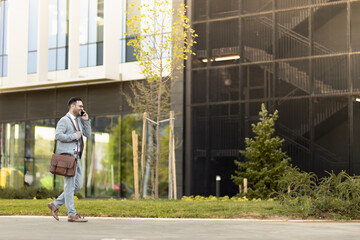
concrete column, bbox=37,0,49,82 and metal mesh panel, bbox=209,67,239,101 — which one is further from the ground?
concrete column, bbox=37,0,49,82

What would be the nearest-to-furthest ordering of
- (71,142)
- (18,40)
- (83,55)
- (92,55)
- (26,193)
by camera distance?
(71,142) → (26,193) → (92,55) → (83,55) → (18,40)

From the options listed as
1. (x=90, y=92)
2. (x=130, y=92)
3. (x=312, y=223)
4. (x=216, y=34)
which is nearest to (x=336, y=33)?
(x=216, y=34)

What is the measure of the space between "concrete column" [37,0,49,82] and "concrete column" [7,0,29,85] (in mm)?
1236

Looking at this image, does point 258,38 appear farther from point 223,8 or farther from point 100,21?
point 100,21

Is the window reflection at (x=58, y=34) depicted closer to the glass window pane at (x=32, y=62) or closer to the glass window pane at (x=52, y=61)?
the glass window pane at (x=52, y=61)

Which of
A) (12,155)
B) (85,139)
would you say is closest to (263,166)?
(85,139)

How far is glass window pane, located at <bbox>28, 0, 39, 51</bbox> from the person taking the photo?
104ft

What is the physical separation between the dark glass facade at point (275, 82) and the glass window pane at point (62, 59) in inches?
275

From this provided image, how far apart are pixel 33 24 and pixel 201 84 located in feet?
34.5

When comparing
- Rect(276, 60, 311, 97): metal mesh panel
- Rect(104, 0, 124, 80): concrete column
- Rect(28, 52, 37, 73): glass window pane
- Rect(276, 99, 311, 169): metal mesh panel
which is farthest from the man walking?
Rect(28, 52, 37, 73): glass window pane

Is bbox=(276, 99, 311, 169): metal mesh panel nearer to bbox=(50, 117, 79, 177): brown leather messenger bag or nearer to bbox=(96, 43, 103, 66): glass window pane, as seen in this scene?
bbox=(96, 43, 103, 66): glass window pane

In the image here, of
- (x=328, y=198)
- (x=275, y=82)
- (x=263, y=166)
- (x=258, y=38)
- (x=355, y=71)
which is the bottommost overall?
(x=328, y=198)

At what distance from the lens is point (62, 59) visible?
30453 millimetres

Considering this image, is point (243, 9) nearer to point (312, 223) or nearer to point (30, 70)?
point (30, 70)
